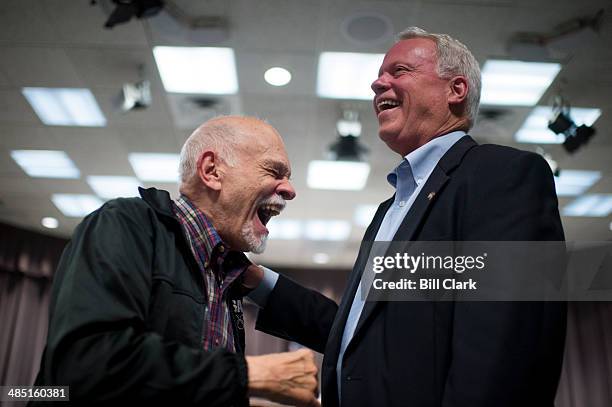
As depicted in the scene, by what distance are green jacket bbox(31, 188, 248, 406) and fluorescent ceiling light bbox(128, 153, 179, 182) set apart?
4.23 metres

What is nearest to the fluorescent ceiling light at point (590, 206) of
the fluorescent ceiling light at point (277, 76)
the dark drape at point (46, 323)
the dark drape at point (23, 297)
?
the dark drape at point (46, 323)

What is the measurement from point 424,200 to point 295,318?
0.66m

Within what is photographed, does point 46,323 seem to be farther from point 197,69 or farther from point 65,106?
point 197,69

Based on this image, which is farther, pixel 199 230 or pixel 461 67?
pixel 461 67

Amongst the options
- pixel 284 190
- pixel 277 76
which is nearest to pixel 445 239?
pixel 284 190

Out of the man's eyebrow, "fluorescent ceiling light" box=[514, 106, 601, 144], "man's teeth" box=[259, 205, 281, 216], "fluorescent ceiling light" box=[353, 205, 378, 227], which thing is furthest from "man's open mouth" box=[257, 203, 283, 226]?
"fluorescent ceiling light" box=[353, 205, 378, 227]

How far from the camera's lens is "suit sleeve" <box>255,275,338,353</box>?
1691 millimetres

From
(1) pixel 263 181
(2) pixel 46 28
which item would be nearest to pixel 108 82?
(2) pixel 46 28

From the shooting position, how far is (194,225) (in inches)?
55.0

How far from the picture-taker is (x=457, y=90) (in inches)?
61.2

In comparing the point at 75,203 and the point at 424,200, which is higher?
the point at 75,203

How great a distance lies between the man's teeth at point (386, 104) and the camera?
164 cm

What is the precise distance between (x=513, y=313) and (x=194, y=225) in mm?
820

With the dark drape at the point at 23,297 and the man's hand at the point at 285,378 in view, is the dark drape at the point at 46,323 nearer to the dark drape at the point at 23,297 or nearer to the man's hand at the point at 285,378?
the dark drape at the point at 23,297
